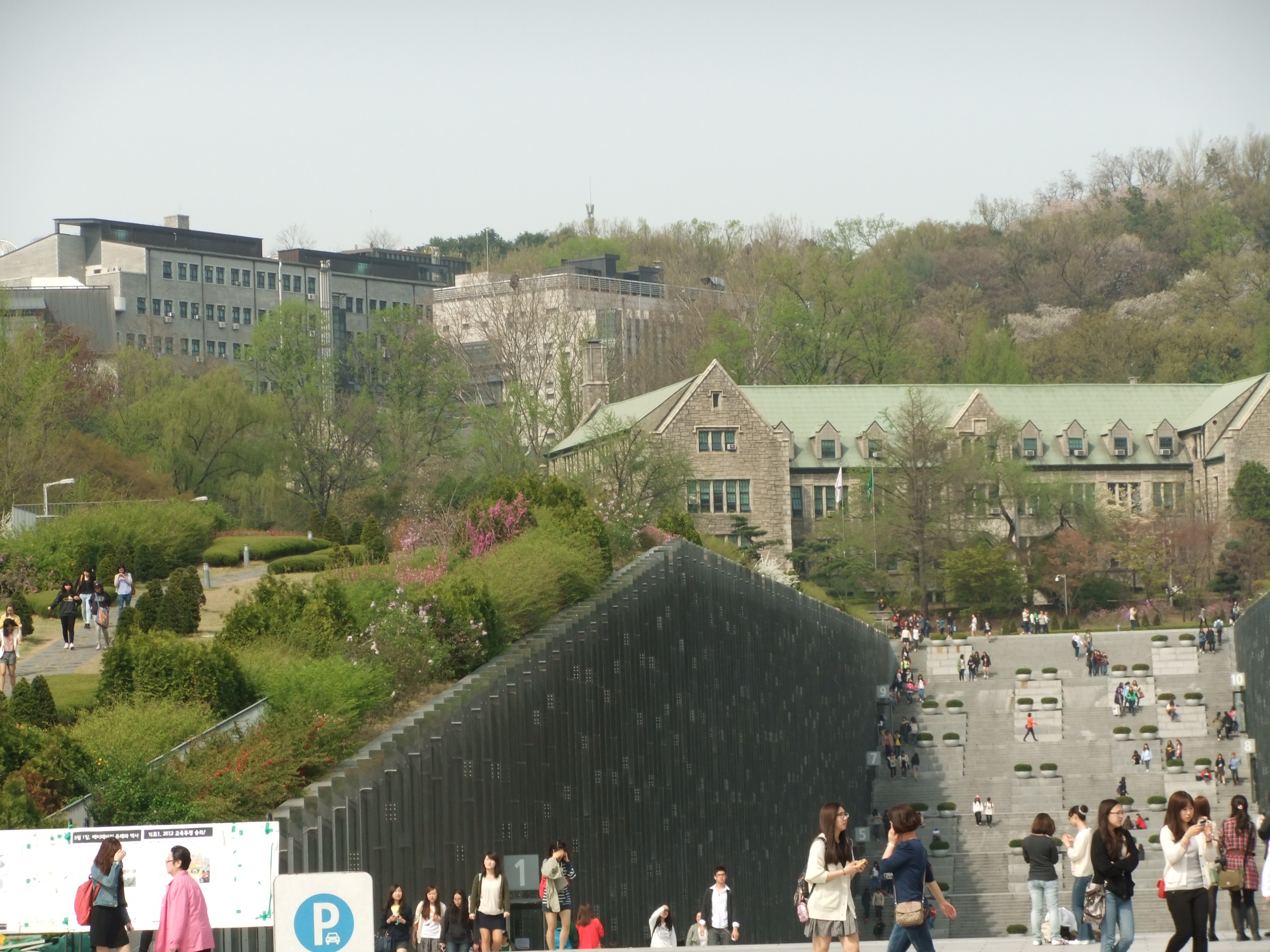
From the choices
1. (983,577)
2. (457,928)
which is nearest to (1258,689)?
(983,577)

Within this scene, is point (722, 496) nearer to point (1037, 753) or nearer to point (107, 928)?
point (1037, 753)

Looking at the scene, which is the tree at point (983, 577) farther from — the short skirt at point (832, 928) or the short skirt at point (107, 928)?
the short skirt at point (107, 928)

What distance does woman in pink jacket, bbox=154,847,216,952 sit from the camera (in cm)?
1480

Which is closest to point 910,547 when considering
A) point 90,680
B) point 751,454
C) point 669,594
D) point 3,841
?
point 751,454

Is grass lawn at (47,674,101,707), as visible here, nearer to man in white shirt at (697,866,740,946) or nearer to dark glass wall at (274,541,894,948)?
dark glass wall at (274,541,894,948)

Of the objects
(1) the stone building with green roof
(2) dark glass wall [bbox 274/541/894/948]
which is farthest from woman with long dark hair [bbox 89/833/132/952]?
(1) the stone building with green roof

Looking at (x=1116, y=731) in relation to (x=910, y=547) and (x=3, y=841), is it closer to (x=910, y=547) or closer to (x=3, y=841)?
(x=910, y=547)

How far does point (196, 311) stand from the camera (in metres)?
134

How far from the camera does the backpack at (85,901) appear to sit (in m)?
15.3

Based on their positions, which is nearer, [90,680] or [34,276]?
[90,680]

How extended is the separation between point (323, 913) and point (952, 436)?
88.3 metres

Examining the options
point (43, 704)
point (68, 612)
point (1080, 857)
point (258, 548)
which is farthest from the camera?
point (258, 548)

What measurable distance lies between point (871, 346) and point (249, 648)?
97.1 metres

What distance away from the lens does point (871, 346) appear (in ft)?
394
